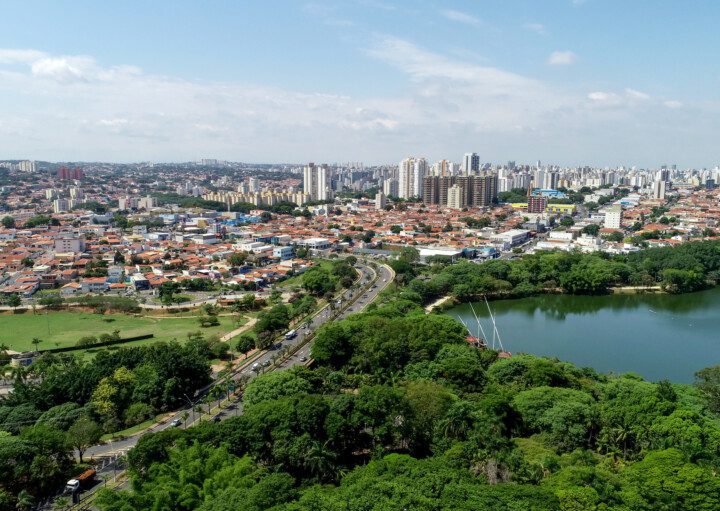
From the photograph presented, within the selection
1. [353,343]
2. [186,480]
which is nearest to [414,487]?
[186,480]

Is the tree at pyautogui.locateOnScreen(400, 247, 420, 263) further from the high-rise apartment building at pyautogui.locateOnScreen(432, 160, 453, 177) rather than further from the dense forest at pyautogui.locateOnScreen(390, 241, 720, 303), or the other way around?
the high-rise apartment building at pyautogui.locateOnScreen(432, 160, 453, 177)

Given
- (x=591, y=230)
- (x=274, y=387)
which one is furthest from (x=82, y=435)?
(x=591, y=230)

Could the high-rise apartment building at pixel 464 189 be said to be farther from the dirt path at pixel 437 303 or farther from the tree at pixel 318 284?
the tree at pixel 318 284

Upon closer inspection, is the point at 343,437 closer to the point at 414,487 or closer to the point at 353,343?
the point at 414,487

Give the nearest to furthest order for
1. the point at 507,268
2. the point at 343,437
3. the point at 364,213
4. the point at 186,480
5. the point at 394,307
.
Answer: the point at 186,480, the point at 343,437, the point at 394,307, the point at 507,268, the point at 364,213

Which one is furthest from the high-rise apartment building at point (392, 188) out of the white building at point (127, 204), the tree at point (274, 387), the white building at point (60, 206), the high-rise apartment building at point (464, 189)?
the tree at point (274, 387)

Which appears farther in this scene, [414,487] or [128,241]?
[128,241]
